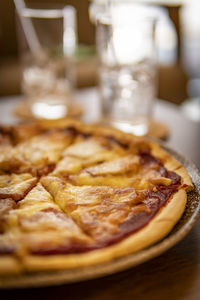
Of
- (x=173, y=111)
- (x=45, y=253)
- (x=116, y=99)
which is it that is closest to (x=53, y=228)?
(x=45, y=253)

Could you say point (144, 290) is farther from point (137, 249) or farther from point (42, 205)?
point (42, 205)

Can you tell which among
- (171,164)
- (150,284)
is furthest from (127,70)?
(150,284)

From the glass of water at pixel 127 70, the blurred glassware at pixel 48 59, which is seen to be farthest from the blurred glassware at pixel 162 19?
the glass of water at pixel 127 70

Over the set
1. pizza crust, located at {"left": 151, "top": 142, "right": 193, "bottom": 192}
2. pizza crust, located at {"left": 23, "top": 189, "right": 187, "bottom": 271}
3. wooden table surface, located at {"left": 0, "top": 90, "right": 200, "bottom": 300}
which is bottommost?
wooden table surface, located at {"left": 0, "top": 90, "right": 200, "bottom": 300}

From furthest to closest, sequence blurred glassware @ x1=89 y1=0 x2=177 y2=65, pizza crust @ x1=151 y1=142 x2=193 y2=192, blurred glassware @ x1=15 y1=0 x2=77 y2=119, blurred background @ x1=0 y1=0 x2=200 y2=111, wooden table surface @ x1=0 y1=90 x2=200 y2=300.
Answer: blurred glassware @ x1=89 y1=0 x2=177 y2=65, blurred background @ x1=0 y1=0 x2=200 y2=111, blurred glassware @ x1=15 y1=0 x2=77 y2=119, pizza crust @ x1=151 y1=142 x2=193 y2=192, wooden table surface @ x1=0 y1=90 x2=200 y2=300

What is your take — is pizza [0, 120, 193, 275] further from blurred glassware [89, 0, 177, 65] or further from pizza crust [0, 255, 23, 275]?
blurred glassware [89, 0, 177, 65]

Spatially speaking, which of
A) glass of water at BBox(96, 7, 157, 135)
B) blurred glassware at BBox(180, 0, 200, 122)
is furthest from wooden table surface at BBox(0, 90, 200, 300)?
blurred glassware at BBox(180, 0, 200, 122)

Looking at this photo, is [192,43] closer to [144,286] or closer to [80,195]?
[80,195]
